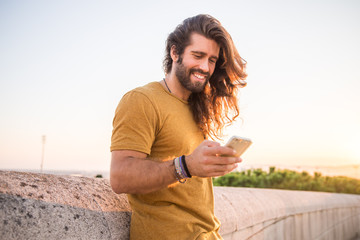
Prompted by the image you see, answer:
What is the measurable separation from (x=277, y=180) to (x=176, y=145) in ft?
25.4

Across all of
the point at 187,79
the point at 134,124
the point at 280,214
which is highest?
the point at 187,79

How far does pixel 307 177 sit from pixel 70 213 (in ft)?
31.4

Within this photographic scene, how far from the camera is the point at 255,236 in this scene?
13.4 feet

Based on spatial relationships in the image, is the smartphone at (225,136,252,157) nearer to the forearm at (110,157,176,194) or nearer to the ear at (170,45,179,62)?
the forearm at (110,157,176,194)

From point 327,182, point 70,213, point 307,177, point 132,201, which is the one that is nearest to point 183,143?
point 132,201

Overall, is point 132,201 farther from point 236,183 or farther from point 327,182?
point 327,182

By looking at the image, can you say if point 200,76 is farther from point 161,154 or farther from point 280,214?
point 280,214

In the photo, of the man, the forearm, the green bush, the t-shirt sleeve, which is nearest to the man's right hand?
the man

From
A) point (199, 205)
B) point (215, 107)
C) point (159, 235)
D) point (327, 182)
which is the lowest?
point (327, 182)

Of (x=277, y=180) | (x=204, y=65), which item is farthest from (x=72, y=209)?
(x=277, y=180)

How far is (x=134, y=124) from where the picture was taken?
1.88 m

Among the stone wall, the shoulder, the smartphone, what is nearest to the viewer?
the stone wall

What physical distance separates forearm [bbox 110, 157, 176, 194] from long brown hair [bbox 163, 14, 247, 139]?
0.71 metres

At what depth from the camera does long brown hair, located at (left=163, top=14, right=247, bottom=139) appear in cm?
259
